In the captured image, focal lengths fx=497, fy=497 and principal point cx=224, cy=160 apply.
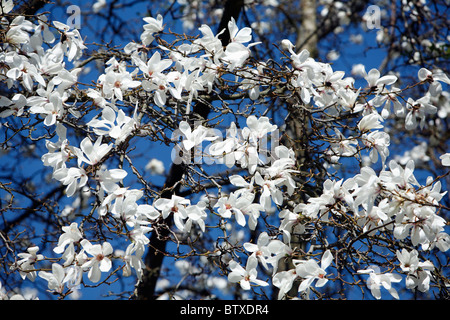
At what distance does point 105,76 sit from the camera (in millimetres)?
2172

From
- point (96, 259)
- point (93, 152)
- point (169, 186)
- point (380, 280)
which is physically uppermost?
point (169, 186)

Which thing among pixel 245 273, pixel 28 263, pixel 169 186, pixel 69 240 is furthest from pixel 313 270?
pixel 169 186

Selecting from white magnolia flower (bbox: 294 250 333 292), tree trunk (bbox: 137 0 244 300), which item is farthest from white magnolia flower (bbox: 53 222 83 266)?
tree trunk (bbox: 137 0 244 300)

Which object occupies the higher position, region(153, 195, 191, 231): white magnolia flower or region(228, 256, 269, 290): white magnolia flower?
region(153, 195, 191, 231): white magnolia flower

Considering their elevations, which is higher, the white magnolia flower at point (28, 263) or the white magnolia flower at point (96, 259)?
the white magnolia flower at point (28, 263)

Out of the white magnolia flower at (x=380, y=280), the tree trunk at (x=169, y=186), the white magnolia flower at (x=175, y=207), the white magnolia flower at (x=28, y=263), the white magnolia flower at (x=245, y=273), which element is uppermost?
the tree trunk at (x=169, y=186)

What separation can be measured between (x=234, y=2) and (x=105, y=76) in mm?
1726

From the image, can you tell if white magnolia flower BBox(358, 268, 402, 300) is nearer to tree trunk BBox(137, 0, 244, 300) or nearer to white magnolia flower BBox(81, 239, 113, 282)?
white magnolia flower BBox(81, 239, 113, 282)

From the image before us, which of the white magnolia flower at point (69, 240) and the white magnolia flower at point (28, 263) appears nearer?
the white magnolia flower at point (69, 240)

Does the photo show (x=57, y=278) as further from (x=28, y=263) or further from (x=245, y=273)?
(x=245, y=273)

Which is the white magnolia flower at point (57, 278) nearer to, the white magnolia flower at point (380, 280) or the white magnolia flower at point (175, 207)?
the white magnolia flower at point (175, 207)

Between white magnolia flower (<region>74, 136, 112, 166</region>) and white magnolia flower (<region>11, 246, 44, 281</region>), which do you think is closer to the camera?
white magnolia flower (<region>74, 136, 112, 166</region>)

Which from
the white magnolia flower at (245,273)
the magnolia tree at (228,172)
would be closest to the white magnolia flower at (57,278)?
the magnolia tree at (228,172)
